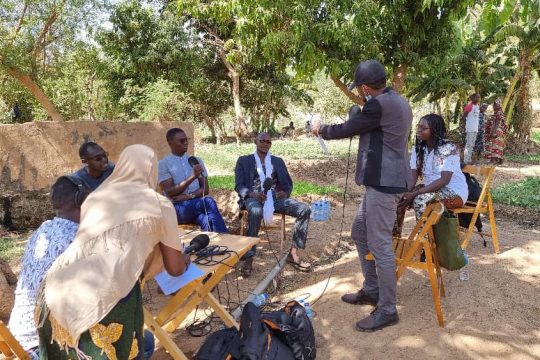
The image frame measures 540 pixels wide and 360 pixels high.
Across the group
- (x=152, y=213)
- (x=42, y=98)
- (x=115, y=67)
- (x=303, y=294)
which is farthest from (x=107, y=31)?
(x=152, y=213)

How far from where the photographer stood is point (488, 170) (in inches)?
187

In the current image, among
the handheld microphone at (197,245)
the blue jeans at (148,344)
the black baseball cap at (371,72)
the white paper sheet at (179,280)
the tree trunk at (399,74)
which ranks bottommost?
the blue jeans at (148,344)

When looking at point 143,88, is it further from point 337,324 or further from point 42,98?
point 337,324

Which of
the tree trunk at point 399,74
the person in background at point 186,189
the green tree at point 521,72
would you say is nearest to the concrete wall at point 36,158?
the person in background at point 186,189

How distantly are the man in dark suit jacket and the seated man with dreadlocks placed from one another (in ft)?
3.57

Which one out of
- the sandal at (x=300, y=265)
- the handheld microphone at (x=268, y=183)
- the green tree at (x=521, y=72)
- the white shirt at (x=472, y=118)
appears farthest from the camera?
the green tree at (x=521, y=72)

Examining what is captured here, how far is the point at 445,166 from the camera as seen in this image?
4.24 meters

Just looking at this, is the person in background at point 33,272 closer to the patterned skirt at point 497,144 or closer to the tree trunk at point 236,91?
the patterned skirt at point 497,144

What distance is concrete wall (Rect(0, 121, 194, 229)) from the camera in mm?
6129

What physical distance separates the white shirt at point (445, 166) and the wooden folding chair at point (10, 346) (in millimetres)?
3805

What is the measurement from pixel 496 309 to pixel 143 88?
1521cm

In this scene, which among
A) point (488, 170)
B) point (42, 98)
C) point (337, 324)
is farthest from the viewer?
point (42, 98)

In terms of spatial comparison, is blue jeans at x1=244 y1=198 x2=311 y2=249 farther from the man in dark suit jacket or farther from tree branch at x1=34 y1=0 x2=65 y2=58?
tree branch at x1=34 y1=0 x2=65 y2=58

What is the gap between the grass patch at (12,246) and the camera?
5.30m
